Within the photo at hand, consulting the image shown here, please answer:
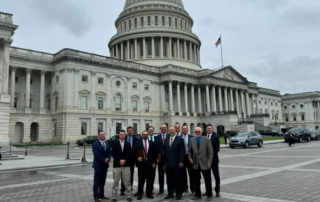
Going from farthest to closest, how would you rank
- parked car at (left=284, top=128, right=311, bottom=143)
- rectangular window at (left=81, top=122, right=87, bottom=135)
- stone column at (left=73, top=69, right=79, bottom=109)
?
rectangular window at (left=81, top=122, right=87, bottom=135) < stone column at (left=73, top=69, right=79, bottom=109) < parked car at (left=284, top=128, right=311, bottom=143)

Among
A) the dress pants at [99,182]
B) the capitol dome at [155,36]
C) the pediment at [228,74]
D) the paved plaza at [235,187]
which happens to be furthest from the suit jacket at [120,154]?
the capitol dome at [155,36]

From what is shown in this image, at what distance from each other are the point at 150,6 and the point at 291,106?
235 ft

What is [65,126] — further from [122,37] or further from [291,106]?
[291,106]

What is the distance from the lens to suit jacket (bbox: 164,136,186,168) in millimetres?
8320

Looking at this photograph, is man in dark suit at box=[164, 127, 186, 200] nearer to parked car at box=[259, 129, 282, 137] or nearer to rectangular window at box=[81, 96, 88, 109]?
rectangular window at box=[81, 96, 88, 109]

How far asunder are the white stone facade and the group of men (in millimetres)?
26000

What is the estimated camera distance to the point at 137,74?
58500mm

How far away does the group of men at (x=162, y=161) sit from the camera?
323 inches

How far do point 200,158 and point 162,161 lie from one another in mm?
1318

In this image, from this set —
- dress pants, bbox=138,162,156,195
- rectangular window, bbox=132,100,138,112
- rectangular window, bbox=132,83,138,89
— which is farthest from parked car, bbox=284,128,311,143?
dress pants, bbox=138,162,156,195

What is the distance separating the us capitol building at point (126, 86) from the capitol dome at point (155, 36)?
0.91ft

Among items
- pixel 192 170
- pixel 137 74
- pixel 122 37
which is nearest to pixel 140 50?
pixel 122 37

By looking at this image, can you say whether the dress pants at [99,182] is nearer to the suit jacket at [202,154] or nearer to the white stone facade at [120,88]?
the suit jacket at [202,154]

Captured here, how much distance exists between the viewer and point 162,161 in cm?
886
